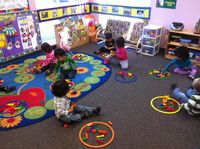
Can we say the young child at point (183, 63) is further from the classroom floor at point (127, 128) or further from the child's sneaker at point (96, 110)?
the child's sneaker at point (96, 110)

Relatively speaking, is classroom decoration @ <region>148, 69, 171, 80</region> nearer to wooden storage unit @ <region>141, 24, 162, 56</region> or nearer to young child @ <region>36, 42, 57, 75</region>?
wooden storage unit @ <region>141, 24, 162, 56</region>

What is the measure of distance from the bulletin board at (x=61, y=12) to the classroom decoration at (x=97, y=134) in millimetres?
3332

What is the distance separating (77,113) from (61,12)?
3.43 meters

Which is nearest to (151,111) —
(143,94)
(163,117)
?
(163,117)

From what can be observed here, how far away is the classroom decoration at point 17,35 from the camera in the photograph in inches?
159

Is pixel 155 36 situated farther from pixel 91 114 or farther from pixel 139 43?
pixel 91 114

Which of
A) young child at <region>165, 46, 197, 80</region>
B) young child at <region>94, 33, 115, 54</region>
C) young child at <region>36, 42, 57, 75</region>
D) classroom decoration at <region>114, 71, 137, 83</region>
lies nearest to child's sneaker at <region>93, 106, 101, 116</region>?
classroom decoration at <region>114, 71, 137, 83</region>

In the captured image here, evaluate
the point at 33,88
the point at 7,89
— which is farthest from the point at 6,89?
the point at 33,88

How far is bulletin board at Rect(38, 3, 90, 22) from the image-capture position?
15.4 ft

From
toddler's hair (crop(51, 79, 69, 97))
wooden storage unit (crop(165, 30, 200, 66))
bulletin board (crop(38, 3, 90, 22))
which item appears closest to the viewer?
toddler's hair (crop(51, 79, 69, 97))

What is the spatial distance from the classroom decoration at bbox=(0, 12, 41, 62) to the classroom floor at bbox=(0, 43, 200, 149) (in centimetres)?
235

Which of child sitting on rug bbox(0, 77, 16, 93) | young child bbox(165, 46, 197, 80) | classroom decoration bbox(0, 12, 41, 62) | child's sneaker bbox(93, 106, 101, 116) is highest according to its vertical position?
classroom decoration bbox(0, 12, 41, 62)

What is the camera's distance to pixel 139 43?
15.5 ft

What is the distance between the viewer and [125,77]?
11.6 feet
